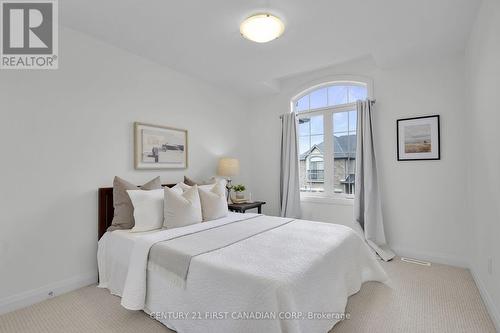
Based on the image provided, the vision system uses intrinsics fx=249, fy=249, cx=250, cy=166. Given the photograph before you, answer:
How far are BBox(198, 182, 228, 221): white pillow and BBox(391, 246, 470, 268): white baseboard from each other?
244cm

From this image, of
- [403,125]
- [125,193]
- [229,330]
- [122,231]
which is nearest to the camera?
[229,330]

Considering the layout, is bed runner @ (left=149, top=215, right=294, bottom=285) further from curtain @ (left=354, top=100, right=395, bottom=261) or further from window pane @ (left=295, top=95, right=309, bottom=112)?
window pane @ (left=295, top=95, right=309, bottom=112)

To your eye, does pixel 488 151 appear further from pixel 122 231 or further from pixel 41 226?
pixel 41 226

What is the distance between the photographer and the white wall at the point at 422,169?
307 centimetres

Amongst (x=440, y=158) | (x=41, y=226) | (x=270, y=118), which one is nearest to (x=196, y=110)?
(x=270, y=118)

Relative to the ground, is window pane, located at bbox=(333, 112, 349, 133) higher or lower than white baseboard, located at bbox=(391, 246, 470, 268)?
higher

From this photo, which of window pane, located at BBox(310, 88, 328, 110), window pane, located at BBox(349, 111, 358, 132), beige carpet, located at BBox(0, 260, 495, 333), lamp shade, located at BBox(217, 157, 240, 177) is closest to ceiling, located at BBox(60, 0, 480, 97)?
window pane, located at BBox(310, 88, 328, 110)

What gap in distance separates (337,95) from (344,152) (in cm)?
93

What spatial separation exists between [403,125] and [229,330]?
3.30 meters

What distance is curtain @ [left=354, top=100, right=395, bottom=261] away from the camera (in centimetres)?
342

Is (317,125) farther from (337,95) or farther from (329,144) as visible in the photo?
(337,95)

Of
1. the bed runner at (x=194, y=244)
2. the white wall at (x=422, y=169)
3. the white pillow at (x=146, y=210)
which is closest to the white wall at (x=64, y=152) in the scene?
the white pillow at (x=146, y=210)

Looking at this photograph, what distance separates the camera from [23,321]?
2.01 meters

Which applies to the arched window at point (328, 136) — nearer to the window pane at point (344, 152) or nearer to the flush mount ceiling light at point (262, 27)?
the window pane at point (344, 152)
